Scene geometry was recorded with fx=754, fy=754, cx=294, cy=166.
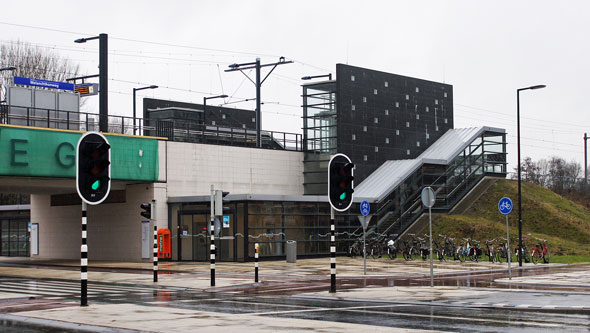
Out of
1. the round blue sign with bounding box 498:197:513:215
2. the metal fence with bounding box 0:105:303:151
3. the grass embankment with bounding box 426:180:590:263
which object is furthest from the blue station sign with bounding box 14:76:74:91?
the round blue sign with bounding box 498:197:513:215

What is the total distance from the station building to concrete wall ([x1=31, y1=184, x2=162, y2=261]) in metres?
0.07

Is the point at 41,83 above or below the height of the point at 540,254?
above

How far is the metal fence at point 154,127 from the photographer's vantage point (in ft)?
116

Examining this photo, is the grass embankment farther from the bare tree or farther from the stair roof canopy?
the bare tree

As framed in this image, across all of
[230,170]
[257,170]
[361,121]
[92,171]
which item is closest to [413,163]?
[361,121]

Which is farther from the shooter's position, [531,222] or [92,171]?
[531,222]

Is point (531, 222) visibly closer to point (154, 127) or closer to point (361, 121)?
point (361, 121)

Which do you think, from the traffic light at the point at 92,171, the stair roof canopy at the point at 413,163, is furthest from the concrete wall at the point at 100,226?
the traffic light at the point at 92,171

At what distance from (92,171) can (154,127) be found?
85.1 ft

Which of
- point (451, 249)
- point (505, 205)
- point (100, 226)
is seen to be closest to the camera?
point (505, 205)

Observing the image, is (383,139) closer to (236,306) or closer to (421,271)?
(421,271)

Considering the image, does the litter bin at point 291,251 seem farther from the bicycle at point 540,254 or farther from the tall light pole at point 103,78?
the bicycle at point 540,254

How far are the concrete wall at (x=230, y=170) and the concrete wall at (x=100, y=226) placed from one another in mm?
1721

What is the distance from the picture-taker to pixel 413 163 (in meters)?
48.2
